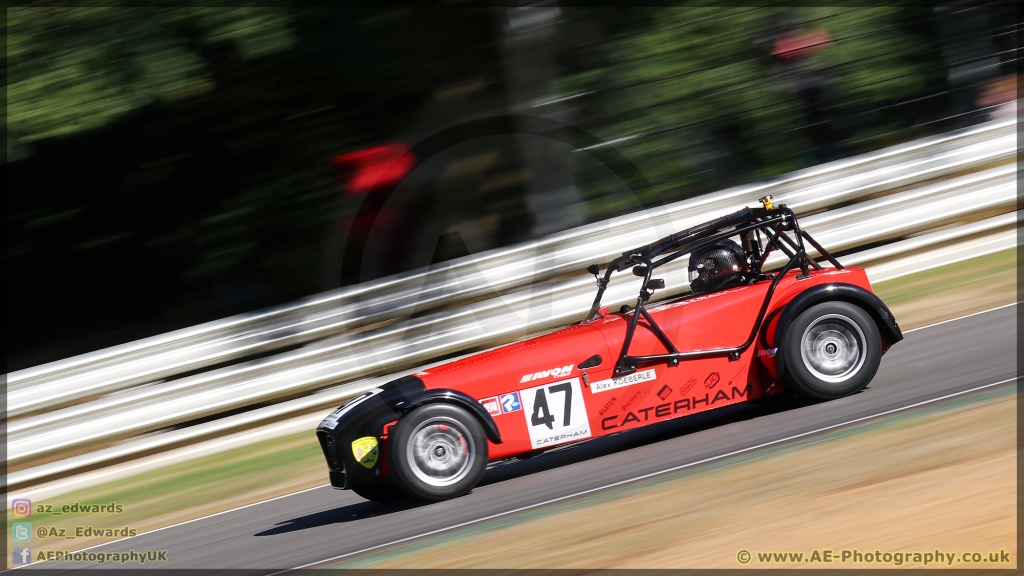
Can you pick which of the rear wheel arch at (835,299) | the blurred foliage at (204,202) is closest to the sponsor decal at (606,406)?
the rear wheel arch at (835,299)

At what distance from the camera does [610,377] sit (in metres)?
5.45

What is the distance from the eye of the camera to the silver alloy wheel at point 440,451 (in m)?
5.27

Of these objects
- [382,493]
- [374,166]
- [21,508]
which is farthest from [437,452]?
[374,166]

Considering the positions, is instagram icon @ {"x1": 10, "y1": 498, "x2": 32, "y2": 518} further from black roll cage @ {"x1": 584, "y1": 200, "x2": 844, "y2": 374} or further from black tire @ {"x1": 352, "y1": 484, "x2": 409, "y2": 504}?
black roll cage @ {"x1": 584, "y1": 200, "x2": 844, "y2": 374}

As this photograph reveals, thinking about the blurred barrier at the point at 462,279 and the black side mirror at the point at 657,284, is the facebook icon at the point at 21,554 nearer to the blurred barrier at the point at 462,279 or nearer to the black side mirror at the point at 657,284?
the blurred barrier at the point at 462,279

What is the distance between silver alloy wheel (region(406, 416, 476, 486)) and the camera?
17.3 feet

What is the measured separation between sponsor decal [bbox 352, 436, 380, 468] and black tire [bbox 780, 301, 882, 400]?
2.39m

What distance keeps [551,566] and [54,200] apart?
786 centimetres

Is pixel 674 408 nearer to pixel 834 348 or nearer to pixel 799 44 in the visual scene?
pixel 834 348

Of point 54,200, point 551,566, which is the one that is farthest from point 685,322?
point 54,200

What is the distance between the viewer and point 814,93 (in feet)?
33.7

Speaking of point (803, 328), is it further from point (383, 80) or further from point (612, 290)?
point (383, 80)

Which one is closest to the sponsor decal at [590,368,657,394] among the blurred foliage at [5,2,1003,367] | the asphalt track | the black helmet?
the asphalt track

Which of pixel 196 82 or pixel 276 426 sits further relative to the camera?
pixel 196 82
